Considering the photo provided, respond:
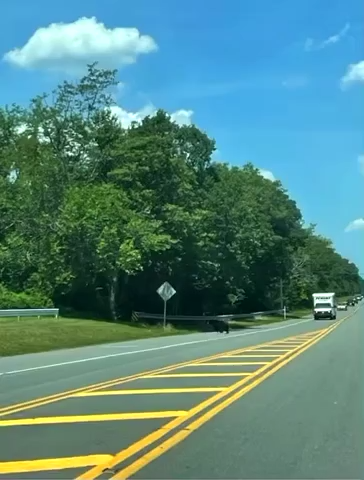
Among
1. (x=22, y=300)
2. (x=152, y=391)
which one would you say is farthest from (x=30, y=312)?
(x=152, y=391)

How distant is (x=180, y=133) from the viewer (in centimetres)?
7000

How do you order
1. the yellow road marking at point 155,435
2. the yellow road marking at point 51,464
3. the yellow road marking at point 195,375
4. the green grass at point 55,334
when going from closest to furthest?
the yellow road marking at point 155,435
the yellow road marking at point 51,464
the yellow road marking at point 195,375
the green grass at point 55,334

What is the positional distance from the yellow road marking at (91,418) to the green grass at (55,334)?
1552 cm

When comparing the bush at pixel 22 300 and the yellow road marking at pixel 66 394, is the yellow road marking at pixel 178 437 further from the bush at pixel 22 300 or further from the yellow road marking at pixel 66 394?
the bush at pixel 22 300

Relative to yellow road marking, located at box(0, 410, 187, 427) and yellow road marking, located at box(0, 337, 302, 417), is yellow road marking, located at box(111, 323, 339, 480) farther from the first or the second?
yellow road marking, located at box(0, 337, 302, 417)

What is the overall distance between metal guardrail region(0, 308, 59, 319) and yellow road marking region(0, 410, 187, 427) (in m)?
32.5

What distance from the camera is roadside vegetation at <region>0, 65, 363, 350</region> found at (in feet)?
161

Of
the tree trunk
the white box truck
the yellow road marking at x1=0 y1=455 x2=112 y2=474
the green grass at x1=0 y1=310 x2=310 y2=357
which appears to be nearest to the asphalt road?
the yellow road marking at x1=0 y1=455 x2=112 y2=474

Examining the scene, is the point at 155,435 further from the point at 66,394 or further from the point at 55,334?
the point at 55,334

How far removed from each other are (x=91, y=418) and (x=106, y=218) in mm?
38211

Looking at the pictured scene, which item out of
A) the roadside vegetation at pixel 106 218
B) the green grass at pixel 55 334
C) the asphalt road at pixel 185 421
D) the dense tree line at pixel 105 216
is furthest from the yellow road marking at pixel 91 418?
the dense tree line at pixel 105 216

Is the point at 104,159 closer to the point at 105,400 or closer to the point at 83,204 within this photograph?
the point at 83,204

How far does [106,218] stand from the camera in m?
48.8

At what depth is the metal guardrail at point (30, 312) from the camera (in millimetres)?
43125
